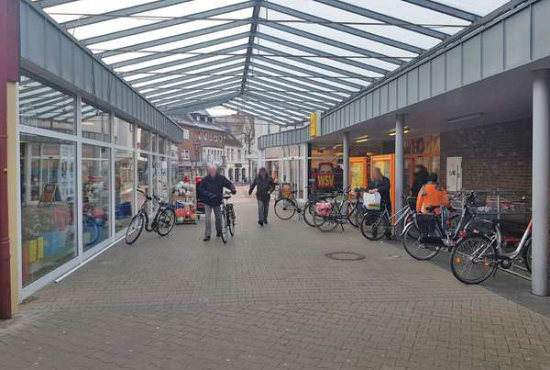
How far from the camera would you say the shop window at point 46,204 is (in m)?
5.62

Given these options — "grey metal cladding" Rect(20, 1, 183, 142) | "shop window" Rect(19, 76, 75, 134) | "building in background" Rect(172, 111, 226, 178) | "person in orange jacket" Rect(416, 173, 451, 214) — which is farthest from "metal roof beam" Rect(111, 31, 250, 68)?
"building in background" Rect(172, 111, 226, 178)

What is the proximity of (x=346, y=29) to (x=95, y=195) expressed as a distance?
5.42m

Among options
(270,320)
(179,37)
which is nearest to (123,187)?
(179,37)

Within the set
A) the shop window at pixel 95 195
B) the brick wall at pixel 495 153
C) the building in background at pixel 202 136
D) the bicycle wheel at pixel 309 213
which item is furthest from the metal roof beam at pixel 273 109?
the building in background at pixel 202 136

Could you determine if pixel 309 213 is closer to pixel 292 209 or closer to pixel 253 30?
pixel 292 209

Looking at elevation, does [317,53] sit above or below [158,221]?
above

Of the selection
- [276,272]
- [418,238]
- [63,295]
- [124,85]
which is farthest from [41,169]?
[418,238]

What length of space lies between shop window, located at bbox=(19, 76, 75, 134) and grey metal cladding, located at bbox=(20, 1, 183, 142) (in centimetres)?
16

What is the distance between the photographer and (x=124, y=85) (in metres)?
9.85

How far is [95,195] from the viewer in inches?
336

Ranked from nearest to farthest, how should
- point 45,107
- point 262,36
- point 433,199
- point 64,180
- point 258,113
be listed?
point 45,107
point 64,180
point 433,199
point 262,36
point 258,113

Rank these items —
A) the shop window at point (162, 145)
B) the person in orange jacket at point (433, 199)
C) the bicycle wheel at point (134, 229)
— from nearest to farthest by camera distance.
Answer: the person in orange jacket at point (433, 199) < the bicycle wheel at point (134, 229) < the shop window at point (162, 145)

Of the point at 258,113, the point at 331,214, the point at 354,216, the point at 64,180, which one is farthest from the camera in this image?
the point at 258,113

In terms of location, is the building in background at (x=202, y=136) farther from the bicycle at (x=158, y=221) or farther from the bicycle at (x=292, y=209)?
the bicycle at (x=158, y=221)
